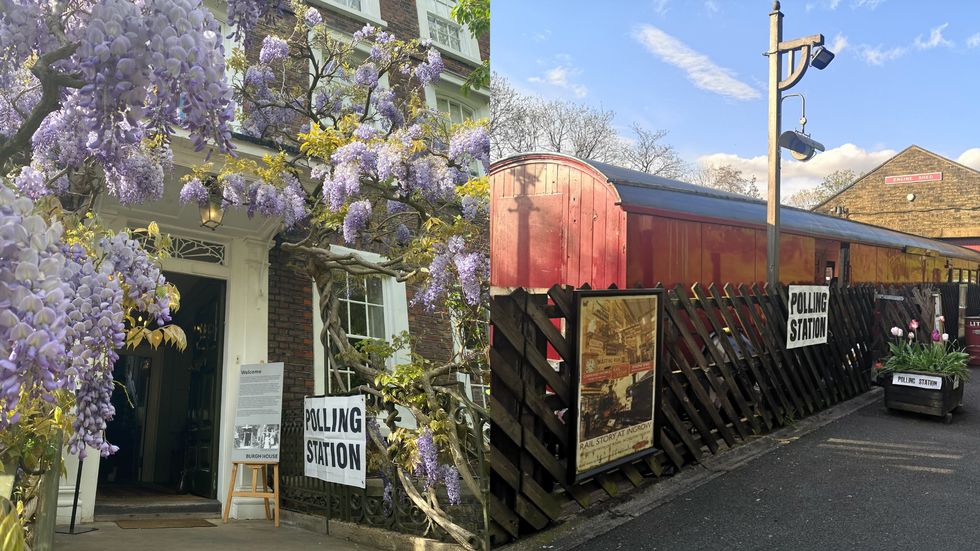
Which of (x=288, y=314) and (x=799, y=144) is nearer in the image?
(x=288, y=314)

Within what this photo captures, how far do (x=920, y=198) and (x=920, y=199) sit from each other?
1.0 inches

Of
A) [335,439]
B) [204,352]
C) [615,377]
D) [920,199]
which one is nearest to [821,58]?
[615,377]

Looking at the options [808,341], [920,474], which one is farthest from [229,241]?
[808,341]

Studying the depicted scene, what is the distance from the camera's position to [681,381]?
17.1 feet

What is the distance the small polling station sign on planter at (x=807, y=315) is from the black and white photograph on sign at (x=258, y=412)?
476 centimetres

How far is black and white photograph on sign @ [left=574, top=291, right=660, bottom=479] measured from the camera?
388cm

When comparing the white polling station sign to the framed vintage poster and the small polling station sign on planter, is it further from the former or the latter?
the framed vintage poster

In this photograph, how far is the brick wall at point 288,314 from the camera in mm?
2854

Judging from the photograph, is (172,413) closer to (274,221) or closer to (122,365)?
(122,365)

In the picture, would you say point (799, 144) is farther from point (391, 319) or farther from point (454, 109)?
point (391, 319)

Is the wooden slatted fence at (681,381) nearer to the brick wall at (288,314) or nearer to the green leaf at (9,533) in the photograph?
the brick wall at (288,314)

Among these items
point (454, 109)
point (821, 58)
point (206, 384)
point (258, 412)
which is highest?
point (821, 58)

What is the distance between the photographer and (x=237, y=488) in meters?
2.72

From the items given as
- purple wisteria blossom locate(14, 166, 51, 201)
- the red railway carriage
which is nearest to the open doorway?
purple wisteria blossom locate(14, 166, 51, 201)
